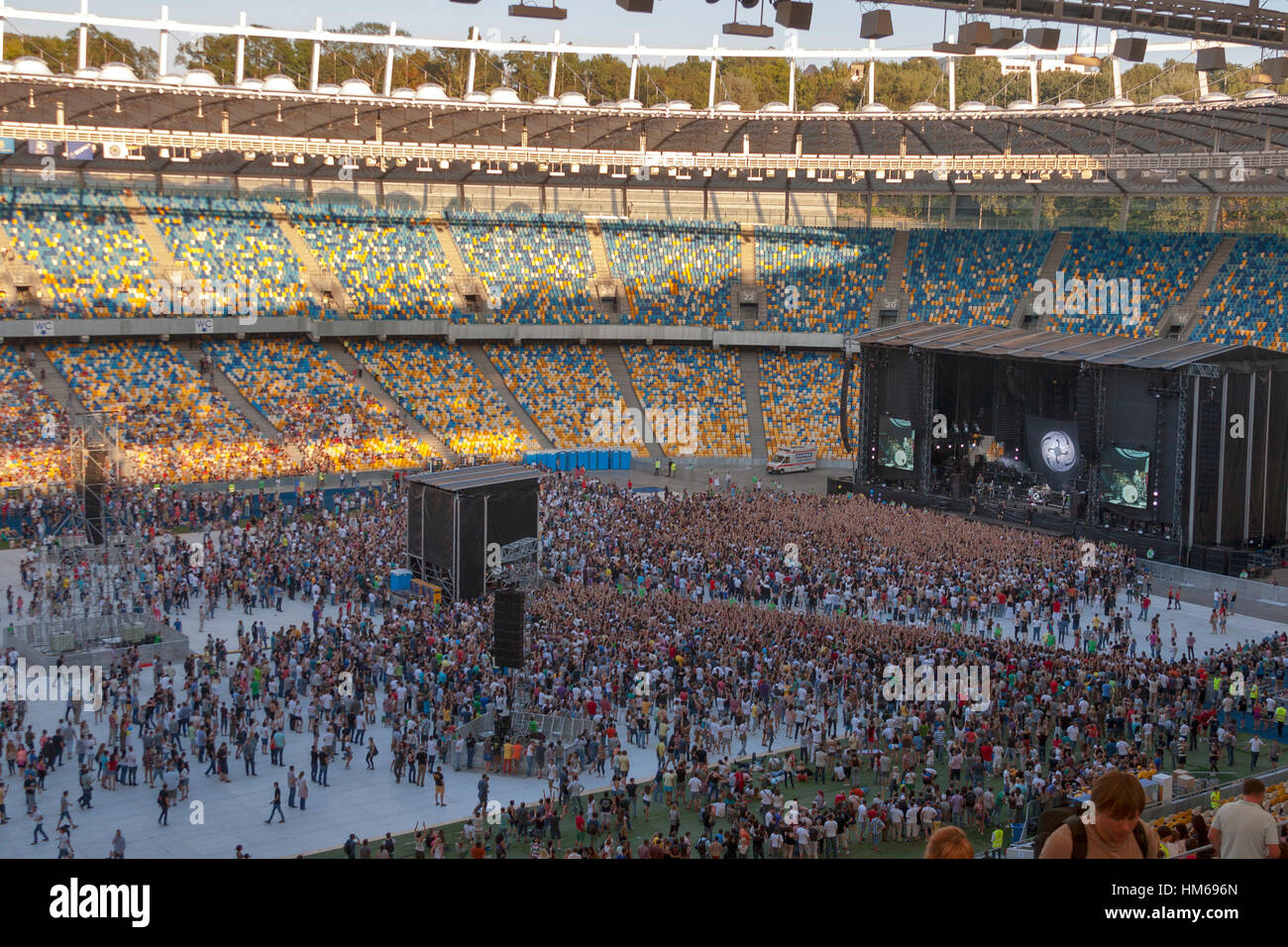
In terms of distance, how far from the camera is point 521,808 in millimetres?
19750

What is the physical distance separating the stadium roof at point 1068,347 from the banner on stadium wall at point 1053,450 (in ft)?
7.00

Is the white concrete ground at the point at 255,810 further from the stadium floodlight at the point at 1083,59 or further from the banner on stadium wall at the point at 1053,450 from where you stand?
the banner on stadium wall at the point at 1053,450

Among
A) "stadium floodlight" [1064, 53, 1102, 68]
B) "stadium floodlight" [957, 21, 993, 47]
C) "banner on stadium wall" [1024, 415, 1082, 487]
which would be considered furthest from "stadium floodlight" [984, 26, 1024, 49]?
"banner on stadium wall" [1024, 415, 1082, 487]

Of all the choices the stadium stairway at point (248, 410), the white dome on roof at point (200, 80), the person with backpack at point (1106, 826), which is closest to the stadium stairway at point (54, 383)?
the stadium stairway at point (248, 410)

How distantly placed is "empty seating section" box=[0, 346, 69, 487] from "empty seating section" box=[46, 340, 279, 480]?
1325 mm

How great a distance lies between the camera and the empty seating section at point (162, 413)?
45.5 meters

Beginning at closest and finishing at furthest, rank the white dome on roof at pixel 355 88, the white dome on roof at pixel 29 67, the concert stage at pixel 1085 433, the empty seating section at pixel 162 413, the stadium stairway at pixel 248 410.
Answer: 1. the concert stage at pixel 1085 433
2. the white dome on roof at pixel 29 67
3. the empty seating section at pixel 162 413
4. the white dome on roof at pixel 355 88
5. the stadium stairway at pixel 248 410

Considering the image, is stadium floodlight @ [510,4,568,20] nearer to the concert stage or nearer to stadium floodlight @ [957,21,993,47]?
stadium floodlight @ [957,21,993,47]

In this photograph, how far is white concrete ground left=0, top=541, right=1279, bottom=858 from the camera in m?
19.6

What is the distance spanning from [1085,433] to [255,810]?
89.8ft

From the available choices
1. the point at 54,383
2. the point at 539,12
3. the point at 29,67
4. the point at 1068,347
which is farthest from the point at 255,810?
the point at 29,67
